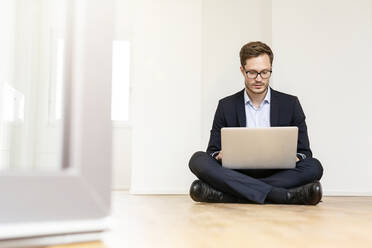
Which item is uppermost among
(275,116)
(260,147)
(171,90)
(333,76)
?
(333,76)

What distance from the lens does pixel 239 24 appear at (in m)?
3.45

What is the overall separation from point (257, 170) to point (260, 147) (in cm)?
32

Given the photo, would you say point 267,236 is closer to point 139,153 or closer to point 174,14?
point 139,153

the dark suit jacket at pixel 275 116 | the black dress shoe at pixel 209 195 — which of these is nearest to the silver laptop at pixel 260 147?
the black dress shoe at pixel 209 195

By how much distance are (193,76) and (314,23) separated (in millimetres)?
1045

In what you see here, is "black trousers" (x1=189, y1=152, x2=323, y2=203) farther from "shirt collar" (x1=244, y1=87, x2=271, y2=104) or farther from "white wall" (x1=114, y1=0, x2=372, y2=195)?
"white wall" (x1=114, y1=0, x2=372, y2=195)

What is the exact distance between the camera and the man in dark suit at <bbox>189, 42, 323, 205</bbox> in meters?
2.16

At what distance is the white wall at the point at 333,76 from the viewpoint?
129 inches

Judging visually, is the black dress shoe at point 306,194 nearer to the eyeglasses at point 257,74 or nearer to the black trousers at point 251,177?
the black trousers at point 251,177

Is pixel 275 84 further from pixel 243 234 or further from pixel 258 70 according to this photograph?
pixel 243 234

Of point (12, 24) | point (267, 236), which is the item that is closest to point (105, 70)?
point (12, 24)

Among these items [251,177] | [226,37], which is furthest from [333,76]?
[251,177]

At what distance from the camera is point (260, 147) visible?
210cm

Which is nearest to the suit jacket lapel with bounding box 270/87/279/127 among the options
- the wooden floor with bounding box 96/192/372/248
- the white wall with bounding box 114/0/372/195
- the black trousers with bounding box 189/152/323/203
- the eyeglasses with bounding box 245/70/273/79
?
the eyeglasses with bounding box 245/70/273/79
